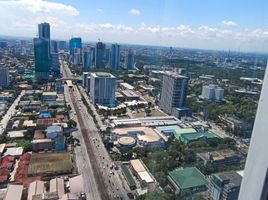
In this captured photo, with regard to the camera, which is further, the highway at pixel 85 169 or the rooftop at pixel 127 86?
the rooftop at pixel 127 86

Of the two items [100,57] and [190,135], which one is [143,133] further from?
[100,57]

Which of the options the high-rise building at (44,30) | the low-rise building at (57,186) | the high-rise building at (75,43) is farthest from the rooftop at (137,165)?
the high-rise building at (75,43)

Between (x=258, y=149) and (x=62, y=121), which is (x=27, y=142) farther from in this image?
(x=258, y=149)

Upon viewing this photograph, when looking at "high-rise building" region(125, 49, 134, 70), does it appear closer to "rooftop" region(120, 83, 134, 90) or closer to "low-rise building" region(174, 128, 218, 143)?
"rooftop" region(120, 83, 134, 90)

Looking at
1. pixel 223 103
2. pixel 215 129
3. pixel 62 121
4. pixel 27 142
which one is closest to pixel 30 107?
pixel 62 121

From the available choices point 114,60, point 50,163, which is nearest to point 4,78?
point 114,60

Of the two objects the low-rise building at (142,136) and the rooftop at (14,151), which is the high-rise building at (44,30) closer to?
the low-rise building at (142,136)
